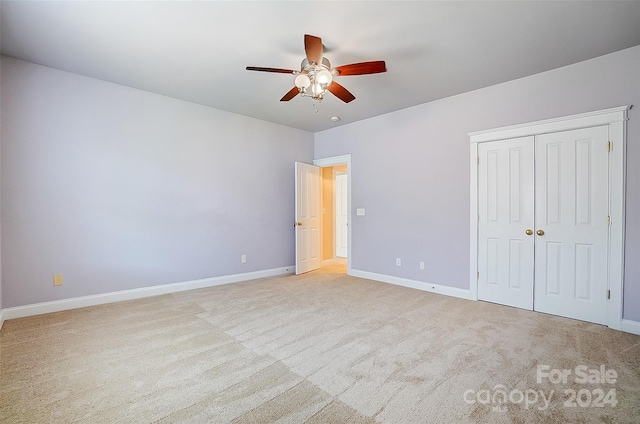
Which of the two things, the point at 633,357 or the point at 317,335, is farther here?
the point at 317,335

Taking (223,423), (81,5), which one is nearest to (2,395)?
(223,423)

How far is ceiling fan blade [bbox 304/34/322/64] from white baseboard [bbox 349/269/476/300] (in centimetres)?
337

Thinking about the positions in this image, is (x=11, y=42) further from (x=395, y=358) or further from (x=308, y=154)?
(x=395, y=358)

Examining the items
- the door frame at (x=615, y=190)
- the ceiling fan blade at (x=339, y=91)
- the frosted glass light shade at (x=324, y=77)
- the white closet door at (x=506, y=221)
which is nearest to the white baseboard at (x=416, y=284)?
the white closet door at (x=506, y=221)

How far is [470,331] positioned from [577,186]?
6.45ft

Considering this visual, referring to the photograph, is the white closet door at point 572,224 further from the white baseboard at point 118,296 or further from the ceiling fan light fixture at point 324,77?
the white baseboard at point 118,296

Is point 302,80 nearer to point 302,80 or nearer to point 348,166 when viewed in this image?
point 302,80

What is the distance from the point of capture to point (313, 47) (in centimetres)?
228

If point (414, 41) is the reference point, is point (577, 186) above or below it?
below

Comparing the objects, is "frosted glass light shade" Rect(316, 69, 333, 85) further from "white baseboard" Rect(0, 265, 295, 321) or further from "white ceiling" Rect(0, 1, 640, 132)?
"white baseboard" Rect(0, 265, 295, 321)

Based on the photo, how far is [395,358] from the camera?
2240 mm

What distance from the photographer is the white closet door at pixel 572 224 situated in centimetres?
290

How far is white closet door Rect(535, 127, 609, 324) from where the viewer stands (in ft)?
9.50

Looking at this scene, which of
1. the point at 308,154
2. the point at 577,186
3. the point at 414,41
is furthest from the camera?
the point at 308,154
